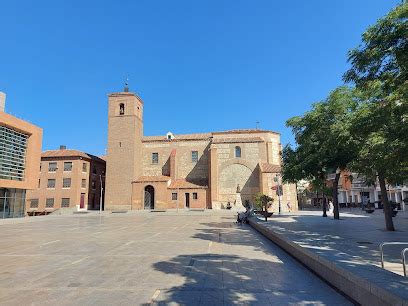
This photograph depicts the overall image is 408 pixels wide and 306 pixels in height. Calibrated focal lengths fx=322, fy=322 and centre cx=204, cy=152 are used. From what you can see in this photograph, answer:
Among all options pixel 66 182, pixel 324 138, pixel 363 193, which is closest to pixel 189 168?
pixel 66 182

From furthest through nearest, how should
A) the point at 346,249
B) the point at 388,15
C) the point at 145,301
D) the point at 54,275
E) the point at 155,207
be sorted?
the point at 155,207
the point at 346,249
the point at 388,15
the point at 54,275
the point at 145,301

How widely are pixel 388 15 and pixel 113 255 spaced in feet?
34.8

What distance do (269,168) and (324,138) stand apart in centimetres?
2839

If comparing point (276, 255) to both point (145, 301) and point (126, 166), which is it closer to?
point (145, 301)

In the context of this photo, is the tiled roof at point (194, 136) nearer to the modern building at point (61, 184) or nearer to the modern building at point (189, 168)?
the modern building at point (189, 168)

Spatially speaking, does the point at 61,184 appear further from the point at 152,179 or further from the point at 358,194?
the point at 358,194

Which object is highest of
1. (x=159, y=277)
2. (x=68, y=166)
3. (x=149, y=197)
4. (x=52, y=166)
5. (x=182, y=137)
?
(x=182, y=137)

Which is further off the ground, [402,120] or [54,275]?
[402,120]

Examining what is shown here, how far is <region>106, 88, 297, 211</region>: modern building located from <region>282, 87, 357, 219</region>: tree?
23.2 meters

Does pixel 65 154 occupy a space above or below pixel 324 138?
above

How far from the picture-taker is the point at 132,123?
2045 inches

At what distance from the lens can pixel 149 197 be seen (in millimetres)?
50156

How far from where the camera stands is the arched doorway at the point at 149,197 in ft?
164

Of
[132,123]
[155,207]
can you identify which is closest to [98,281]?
[155,207]
